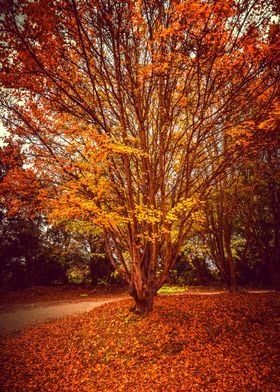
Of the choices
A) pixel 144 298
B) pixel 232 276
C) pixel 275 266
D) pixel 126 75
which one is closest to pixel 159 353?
pixel 144 298

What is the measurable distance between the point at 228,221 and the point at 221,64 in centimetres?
655

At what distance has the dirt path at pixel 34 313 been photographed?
1005cm

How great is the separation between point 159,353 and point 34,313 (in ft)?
26.7

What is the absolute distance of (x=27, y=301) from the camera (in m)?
15.1

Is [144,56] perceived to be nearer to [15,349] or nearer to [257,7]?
[257,7]

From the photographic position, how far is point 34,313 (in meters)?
12.1

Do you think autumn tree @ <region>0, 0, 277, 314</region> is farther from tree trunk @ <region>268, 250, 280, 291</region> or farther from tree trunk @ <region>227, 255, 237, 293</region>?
tree trunk @ <region>268, 250, 280, 291</region>

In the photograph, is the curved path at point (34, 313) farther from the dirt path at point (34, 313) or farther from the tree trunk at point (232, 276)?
the tree trunk at point (232, 276)

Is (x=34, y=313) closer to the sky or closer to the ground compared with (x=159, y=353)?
closer to the sky

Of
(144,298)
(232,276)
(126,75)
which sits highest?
(126,75)

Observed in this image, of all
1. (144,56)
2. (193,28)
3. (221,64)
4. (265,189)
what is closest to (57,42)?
(144,56)

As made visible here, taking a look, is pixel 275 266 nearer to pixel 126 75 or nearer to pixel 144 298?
pixel 144 298

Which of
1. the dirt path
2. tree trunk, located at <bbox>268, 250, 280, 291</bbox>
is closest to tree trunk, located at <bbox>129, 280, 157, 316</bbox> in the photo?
the dirt path

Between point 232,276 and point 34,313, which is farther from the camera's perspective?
point 34,313
